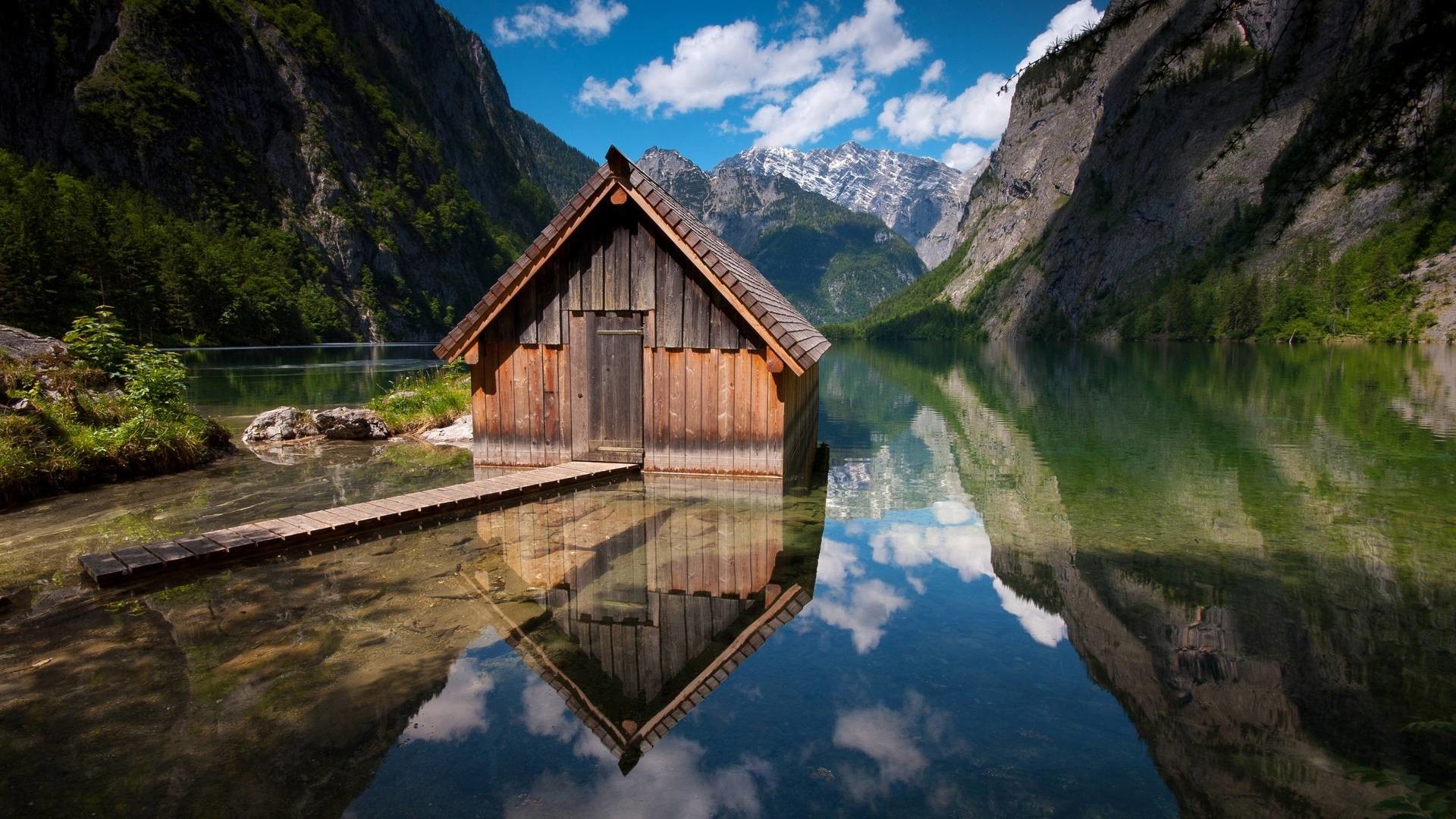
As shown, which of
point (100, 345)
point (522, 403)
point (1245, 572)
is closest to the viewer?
point (1245, 572)

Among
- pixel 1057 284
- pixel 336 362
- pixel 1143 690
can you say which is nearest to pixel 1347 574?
pixel 1143 690

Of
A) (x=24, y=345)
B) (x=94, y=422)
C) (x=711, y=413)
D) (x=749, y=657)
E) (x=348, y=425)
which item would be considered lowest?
(x=749, y=657)

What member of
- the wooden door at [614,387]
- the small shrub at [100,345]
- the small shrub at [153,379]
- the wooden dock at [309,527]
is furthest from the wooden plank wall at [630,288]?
the small shrub at [100,345]

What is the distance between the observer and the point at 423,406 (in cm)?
2014

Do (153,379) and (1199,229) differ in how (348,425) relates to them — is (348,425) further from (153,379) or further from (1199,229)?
(1199,229)

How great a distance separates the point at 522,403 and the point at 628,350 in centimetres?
240

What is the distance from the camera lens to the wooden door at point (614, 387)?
41.4 feet

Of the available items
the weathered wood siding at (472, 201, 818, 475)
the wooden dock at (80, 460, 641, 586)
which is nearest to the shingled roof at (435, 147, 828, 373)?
the weathered wood siding at (472, 201, 818, 475)

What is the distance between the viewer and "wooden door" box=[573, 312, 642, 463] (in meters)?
12.6

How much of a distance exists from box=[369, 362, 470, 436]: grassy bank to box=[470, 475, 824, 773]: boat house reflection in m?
9.39

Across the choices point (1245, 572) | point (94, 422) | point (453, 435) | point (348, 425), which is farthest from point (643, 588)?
point (348, 425)

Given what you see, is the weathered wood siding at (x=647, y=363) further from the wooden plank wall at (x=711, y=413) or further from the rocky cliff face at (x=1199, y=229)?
the rocky cliff face at (x=1199, y=229)

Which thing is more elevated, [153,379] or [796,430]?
[153,379]

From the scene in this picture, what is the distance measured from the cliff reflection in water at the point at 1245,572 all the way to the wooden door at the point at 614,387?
4562mm
